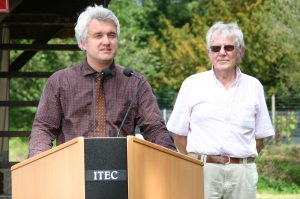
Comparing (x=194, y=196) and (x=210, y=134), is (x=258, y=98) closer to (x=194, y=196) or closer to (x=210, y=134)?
(x=210, y=134)

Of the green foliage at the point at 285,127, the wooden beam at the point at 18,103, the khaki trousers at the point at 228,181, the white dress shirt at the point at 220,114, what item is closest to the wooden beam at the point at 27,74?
the wooden beam at the point at 18,103

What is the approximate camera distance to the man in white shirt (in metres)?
6.69

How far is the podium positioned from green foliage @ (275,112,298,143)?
1932 centimetres

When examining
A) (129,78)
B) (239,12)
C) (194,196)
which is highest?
(239,12)

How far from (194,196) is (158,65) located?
106 feet

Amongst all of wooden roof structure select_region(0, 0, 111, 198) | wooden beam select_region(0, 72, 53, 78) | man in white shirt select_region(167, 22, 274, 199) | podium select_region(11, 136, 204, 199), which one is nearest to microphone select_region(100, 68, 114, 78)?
podium select_region(11, 136, 204, 199)

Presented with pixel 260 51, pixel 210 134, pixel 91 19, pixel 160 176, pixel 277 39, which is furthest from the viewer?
pixel 260 51

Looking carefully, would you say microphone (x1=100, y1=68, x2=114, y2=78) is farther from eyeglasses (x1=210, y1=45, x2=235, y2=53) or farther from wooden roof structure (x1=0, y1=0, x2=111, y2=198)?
wooden roof structure (x1=0, y1=0, x2=111, y2=198)

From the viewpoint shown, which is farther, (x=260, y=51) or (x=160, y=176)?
(x=260, y=51)

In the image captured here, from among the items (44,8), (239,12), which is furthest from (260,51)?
(44,8)

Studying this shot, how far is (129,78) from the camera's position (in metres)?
5.39

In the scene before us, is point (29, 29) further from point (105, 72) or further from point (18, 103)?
point (105, 72)

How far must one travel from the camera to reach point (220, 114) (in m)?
6.69

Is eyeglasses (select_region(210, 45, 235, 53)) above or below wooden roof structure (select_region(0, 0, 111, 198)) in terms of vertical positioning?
below
